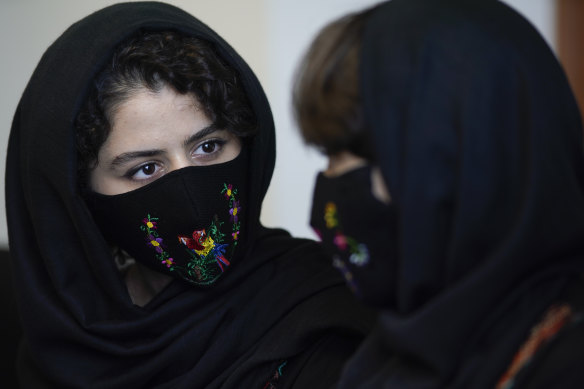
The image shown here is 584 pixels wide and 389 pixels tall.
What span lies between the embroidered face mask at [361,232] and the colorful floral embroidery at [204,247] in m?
0.41

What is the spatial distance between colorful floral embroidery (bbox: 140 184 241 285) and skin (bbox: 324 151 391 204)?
1.40 feet

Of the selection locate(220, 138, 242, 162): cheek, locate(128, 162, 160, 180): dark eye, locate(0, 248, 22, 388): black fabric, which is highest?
locate(128, 162, 160, 180): dark eye

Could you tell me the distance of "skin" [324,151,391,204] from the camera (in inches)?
36.9

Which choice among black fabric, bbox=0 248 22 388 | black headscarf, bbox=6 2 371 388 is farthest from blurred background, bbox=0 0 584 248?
black headscarf, bbox=6 2 371 388

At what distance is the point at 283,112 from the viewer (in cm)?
271

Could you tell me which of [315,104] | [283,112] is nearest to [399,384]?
[315,104]

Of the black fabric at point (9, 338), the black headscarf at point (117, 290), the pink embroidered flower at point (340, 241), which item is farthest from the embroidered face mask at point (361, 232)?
the black fabric at point (9, 338)

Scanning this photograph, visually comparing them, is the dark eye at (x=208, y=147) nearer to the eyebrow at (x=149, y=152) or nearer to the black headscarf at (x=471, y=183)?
the eyebrow at (x=149, y=152)

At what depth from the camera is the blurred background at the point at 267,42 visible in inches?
104

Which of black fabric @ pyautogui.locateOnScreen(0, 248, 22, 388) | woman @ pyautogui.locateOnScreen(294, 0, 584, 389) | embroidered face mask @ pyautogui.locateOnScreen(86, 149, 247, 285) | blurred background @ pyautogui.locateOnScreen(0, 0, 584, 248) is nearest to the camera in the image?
woman @ pyautogui.locateOnScreen(294, 0, 584, 389)

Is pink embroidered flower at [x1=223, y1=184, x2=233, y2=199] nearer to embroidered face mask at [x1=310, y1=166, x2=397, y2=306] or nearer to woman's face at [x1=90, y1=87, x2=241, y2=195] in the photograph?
woman's face at [x1=90, y1=87, x2=241, y2=195]

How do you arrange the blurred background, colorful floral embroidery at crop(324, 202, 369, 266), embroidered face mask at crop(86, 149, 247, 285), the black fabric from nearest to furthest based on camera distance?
colorful floral embroidery at crop(324, 202, 369, 266)
embroidered face mask at crop(86, 149, 247, 285)
the black fabric
the blurred background

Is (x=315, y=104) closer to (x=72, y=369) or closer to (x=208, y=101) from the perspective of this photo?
(x=208, y=101)

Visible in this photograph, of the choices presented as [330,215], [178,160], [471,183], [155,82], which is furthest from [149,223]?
[471,183]
